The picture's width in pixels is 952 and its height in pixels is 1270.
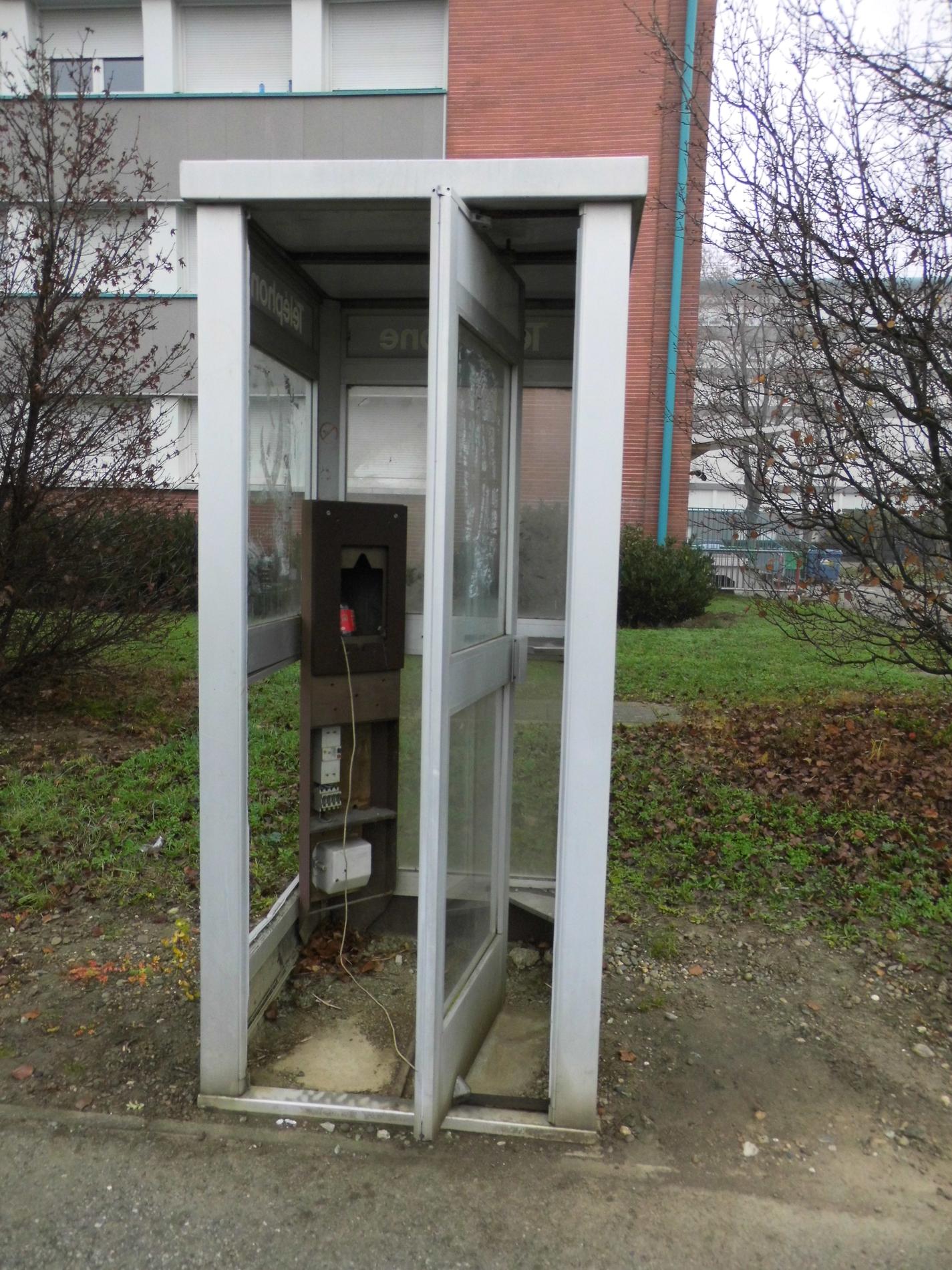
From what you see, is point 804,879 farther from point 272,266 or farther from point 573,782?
point 272,266

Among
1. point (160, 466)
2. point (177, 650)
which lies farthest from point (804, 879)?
point (177, 650)

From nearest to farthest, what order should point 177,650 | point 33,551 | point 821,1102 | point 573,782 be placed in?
point 573,782 < point 821,1102 < point 33,551 < point 177,650

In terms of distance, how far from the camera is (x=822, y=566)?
6.68m

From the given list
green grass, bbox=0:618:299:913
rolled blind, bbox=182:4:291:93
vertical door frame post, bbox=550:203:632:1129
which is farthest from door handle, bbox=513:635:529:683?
rolled blind, bbox=182:4:291:93

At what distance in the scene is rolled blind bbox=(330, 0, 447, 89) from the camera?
50.1 ft

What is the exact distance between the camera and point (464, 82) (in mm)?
15242

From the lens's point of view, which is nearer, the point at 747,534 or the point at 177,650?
the point at 747,534

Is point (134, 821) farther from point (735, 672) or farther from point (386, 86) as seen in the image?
point (386, 86)

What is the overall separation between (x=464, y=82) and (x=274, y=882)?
46.3ft

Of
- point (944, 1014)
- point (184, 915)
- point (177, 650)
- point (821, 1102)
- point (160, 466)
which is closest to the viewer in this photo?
point (821, 1102)

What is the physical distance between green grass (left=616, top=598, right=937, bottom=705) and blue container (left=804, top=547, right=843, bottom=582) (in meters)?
0.83

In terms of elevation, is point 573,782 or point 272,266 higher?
point 272,266

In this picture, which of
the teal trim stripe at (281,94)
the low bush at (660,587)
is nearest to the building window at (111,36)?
the teal trim stripe at (281,94)

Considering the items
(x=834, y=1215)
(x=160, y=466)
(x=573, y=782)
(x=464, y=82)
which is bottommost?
(x=834, y=1215)
